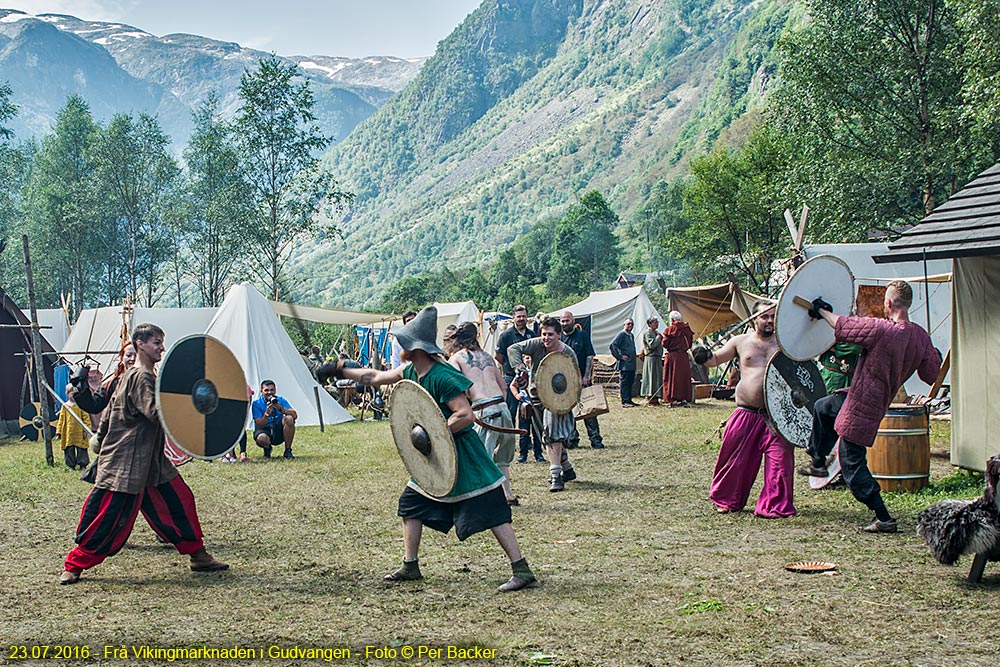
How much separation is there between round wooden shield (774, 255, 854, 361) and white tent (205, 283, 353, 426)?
11604 mm

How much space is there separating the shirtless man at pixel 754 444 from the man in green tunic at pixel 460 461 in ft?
8.60

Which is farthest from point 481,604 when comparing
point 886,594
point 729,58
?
point 729,58

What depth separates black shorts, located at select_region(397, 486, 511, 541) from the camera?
5.43 metres

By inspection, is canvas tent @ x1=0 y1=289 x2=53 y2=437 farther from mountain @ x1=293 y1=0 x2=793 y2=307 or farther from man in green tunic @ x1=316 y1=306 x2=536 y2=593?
mountain @ x1=293 y1=0 x2=793 y2=307

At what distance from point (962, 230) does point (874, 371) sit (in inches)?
105

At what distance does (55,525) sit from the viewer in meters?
8.05

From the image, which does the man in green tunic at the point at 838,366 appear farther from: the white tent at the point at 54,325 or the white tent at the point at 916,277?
the white tent at the point at 54,325

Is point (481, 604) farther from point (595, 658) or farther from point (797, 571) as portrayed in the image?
point (797, 571)

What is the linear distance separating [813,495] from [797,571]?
2.99m

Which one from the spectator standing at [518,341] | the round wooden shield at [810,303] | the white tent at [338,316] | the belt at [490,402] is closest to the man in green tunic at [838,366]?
the round wooden shield at [810,303]

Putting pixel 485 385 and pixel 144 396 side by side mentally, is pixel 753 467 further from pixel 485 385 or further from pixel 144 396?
pixel 144 396

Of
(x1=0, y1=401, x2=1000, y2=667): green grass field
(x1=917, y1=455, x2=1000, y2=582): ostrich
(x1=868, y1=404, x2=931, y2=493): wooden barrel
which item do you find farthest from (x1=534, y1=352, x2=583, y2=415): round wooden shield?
(x1=917, y1=455, x2=1000, y2=582): ostrich

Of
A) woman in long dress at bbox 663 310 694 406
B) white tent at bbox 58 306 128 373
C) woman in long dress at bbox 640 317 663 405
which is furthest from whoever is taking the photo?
white tent at bbox 58 306 128 373

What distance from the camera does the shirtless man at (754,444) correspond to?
757cm
